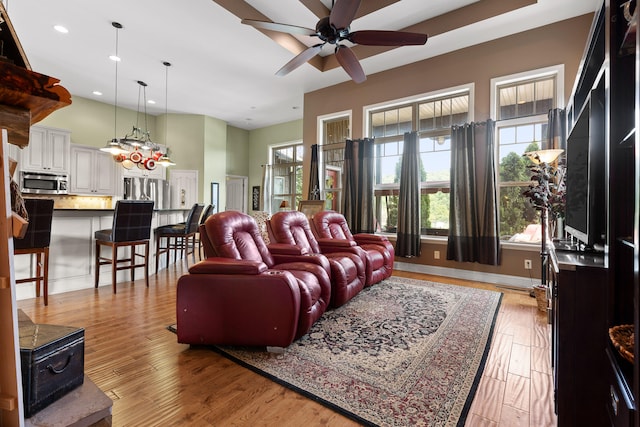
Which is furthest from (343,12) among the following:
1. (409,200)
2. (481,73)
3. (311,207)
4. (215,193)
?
(215,193)

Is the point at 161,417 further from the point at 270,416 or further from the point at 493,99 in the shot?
the point at 493,99

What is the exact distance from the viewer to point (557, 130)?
375cm

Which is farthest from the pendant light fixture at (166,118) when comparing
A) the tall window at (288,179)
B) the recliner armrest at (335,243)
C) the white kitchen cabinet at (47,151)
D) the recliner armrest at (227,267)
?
the recliner armrest at (227,267)

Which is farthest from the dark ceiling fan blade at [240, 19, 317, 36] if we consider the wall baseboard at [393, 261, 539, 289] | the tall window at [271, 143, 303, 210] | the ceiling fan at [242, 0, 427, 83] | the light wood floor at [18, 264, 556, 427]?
the tall window at [271, 143, 303, 210]

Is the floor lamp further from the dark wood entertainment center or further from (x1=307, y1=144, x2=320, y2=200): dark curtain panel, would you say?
(x1=307, y1=144, x2=320, y2=200): dark curtain panel

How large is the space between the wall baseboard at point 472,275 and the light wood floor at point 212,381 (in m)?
1.43

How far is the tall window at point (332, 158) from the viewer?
6.17 meters

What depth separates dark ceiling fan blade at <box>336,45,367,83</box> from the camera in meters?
3.30

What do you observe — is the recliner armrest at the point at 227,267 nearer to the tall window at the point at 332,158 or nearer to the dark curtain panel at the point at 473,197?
the dark curtain panel at the point at 473,197

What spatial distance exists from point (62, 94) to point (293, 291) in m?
1.65

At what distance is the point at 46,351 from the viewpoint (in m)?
0.93

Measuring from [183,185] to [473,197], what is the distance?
7004mm

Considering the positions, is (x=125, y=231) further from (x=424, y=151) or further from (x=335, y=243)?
(x=424, y=151)

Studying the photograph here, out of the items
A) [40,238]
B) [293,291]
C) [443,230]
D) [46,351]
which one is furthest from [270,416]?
[443,230]
